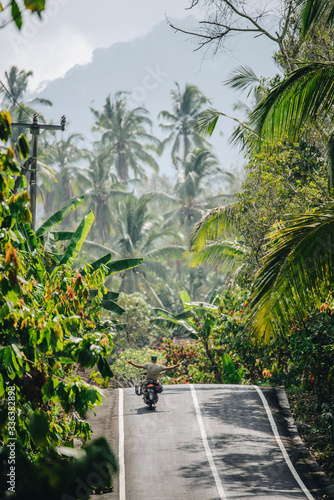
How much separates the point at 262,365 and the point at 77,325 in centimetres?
1326

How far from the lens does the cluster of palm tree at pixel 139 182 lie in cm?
3900

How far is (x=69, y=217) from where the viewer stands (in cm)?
6119

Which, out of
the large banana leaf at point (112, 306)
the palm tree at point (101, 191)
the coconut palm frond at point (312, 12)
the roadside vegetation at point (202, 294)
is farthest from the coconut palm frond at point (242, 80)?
the palm tree at point (101, 191)

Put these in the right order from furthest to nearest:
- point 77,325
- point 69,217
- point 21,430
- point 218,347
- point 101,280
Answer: point 69,217 → point 218,347 → point 101,280 → point 77,325 → point 21,430

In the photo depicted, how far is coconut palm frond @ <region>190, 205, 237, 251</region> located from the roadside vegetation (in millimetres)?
50

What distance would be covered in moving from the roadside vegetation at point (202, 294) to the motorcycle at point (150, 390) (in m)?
1.96

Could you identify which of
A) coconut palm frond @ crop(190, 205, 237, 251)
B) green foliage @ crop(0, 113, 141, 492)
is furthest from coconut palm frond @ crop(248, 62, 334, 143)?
coconut palm frond @ crop(190, 205, 237, 251)

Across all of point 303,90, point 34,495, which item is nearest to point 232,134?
point 303,90

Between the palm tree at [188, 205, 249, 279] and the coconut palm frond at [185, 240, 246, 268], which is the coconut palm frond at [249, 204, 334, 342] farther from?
the coconut palm frond at [185, 240, 246, 268]

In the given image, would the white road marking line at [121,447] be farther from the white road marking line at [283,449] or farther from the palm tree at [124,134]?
the palm tree at [124,134]

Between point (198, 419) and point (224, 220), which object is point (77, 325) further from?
point (224, 220)

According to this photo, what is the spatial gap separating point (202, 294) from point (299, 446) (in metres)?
32.1

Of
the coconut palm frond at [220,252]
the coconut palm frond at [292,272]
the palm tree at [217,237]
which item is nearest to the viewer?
the coconut palm frond at [292,272]

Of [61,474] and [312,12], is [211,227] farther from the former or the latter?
[61,474]
